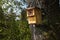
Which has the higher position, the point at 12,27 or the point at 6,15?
the point at 6,15

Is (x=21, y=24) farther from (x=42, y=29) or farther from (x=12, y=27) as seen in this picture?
(x=42, y=29)

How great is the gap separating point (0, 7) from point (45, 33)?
1920mm

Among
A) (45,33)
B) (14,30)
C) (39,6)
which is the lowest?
(14,30)

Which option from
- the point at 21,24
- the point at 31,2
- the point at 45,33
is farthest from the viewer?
the point at 21,24

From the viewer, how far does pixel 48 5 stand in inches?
65.4

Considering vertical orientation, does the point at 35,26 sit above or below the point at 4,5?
below

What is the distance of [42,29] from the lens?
1.66 m

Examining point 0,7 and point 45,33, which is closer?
point 45,33

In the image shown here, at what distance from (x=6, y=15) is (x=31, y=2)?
5.72 feet

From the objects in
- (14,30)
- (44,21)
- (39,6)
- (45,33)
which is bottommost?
(14,30)

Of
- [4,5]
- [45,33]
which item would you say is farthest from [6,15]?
[45,33]

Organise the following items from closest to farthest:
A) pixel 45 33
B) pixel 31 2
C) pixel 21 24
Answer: pixel 45 33 < pixel 31 2 < pixel 21 24

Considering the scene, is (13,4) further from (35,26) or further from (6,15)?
(35,26)

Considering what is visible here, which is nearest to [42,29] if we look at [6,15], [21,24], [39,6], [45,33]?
[45,33]
